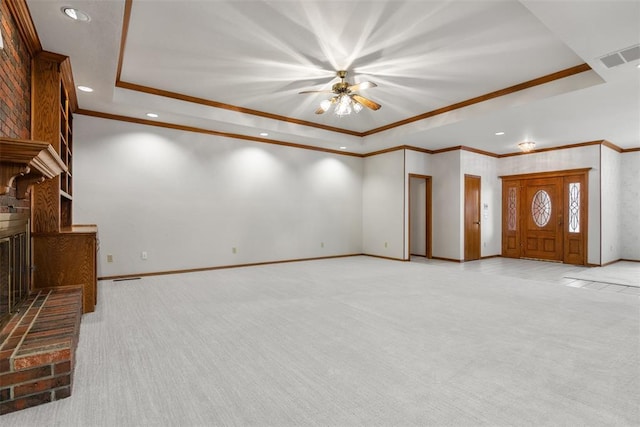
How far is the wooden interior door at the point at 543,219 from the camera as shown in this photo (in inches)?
300

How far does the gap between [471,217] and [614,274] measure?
108 inches

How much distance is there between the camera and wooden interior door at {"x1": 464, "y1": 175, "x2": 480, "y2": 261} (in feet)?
25.2

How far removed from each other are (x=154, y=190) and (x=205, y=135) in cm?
137

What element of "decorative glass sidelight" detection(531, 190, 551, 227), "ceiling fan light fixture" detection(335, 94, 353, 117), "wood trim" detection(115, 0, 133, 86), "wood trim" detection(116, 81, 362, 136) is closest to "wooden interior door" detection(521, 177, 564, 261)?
"decorative glass sidelight" detection(531, 190, 551, 227)

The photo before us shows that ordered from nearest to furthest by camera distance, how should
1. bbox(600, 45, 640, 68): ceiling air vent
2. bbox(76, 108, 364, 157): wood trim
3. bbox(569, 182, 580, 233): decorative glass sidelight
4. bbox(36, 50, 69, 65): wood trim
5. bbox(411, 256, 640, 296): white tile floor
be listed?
bbox(600, 45, 640, 68): ceiling air vent, bbox(36, 50, 69, 65): wood trim, bbox(411, 256, 640, 296): white tile floor, bbox(76, 108, 364, 157): wood trim, bbox(569, 182, 580, 233): decorative glass sidelight

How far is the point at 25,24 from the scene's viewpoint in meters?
2.74

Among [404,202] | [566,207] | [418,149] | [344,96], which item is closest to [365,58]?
[344,96]

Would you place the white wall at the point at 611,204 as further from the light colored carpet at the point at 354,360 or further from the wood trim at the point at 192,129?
the wood trim at the point at 192,129

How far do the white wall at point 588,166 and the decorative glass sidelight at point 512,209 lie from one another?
2.29ft

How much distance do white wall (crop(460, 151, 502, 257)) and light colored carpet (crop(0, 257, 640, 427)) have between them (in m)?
3.99

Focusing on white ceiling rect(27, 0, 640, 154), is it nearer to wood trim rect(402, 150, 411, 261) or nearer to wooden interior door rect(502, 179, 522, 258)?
wood trim rect(402, 150, 411, 261)

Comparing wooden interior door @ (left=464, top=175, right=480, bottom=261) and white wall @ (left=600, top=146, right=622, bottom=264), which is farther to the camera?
wooden interior door @ (left=464, top=175, right=480, bottom=261)

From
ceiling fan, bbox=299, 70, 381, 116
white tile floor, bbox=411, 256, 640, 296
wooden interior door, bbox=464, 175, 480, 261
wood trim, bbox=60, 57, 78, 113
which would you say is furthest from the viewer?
wooden interior door, bbox=464, 175, 480, 261

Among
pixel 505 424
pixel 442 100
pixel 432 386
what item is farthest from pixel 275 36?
pixel 505 424
